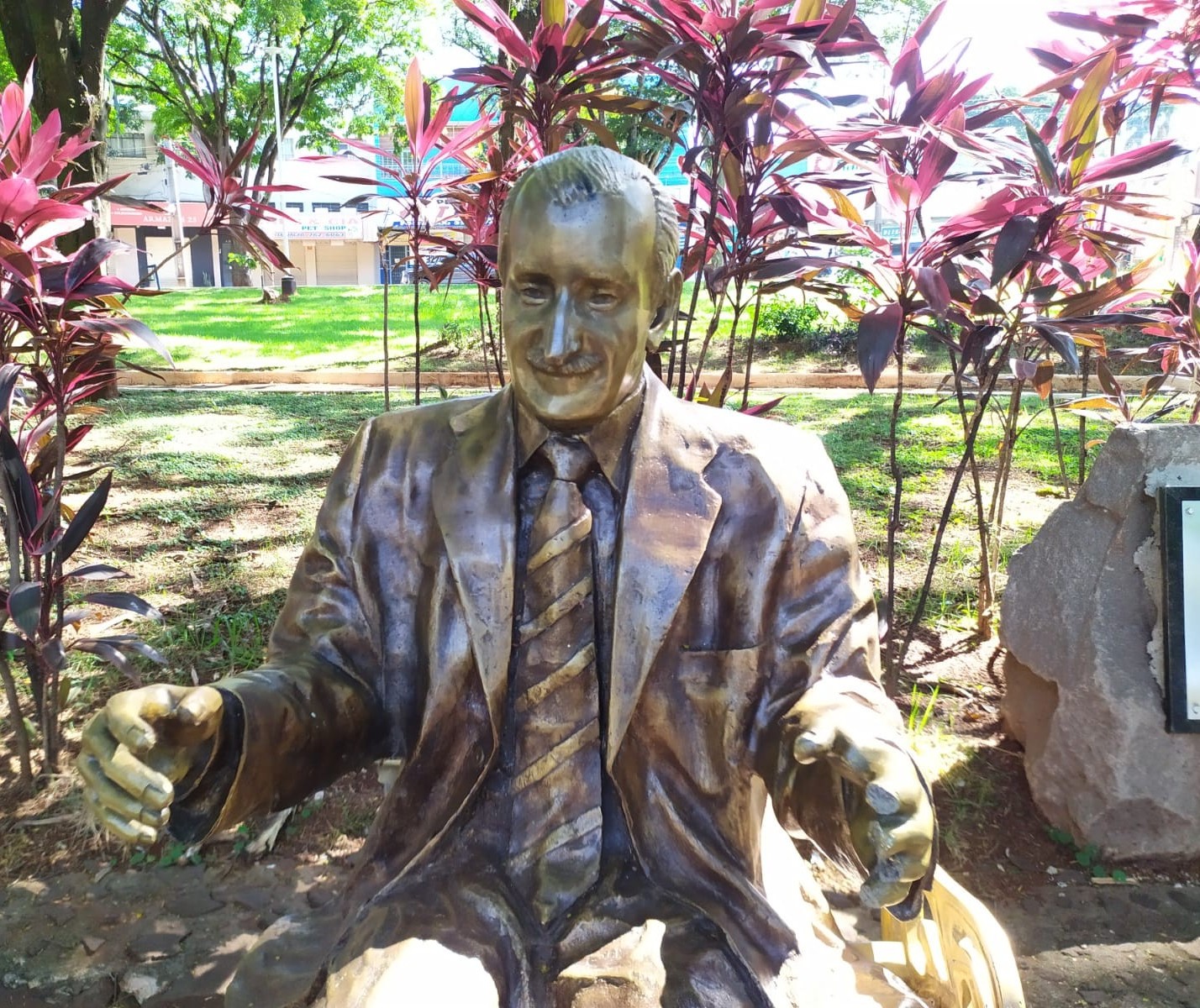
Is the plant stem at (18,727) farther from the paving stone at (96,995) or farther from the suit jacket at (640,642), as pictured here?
the suit jacket at (640,642)

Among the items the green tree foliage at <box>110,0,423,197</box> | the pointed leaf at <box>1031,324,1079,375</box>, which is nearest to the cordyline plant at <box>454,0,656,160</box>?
the pointed leaf at <box>1031,324,1079,375</box>

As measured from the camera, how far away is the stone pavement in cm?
276

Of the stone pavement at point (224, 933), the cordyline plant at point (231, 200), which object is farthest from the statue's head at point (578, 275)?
the stone pavement at point (224, 933)

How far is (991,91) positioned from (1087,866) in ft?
9.32

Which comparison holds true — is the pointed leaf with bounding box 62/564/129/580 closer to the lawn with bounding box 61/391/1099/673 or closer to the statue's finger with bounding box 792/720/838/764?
the lawn with bounding box 61/391/1099/673

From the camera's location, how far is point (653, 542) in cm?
166

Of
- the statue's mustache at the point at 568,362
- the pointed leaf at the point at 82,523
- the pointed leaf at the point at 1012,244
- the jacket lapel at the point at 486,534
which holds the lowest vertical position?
the pointed leaf at the point at 82,523

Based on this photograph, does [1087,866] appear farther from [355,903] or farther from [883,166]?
[355,903]

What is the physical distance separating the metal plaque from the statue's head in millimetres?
2403

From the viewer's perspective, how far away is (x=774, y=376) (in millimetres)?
10305

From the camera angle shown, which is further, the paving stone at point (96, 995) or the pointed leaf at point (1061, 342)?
the pointed leaf at point (1061, 342)

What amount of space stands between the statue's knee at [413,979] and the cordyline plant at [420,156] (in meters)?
2.77

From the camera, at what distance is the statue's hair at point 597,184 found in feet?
5.10

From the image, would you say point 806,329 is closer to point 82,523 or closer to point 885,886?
point 82,523
